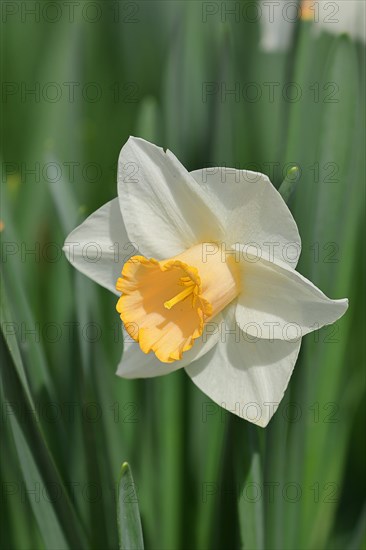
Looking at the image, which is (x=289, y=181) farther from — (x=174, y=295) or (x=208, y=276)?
(x=174, y=295)

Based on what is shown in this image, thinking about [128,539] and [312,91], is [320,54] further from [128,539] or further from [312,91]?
[128,539]

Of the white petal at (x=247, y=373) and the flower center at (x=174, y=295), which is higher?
the flower center at (x=174, y=295)

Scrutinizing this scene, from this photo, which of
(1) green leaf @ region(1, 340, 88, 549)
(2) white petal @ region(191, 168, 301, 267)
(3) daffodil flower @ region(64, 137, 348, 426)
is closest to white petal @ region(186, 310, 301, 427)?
(3) daffodil flower @ region(64, 137, 348, 426)

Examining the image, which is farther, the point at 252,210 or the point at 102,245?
the point at 102,245

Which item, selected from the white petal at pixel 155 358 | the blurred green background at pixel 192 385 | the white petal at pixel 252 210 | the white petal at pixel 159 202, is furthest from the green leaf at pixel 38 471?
the white petal at pixel 252 210

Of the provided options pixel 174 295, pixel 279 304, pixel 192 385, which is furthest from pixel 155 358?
pixel 192 385

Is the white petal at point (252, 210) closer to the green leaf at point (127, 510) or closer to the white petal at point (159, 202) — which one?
the white petal at point (159, 202)

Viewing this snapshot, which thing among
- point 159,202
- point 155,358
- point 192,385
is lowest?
point 192,385
